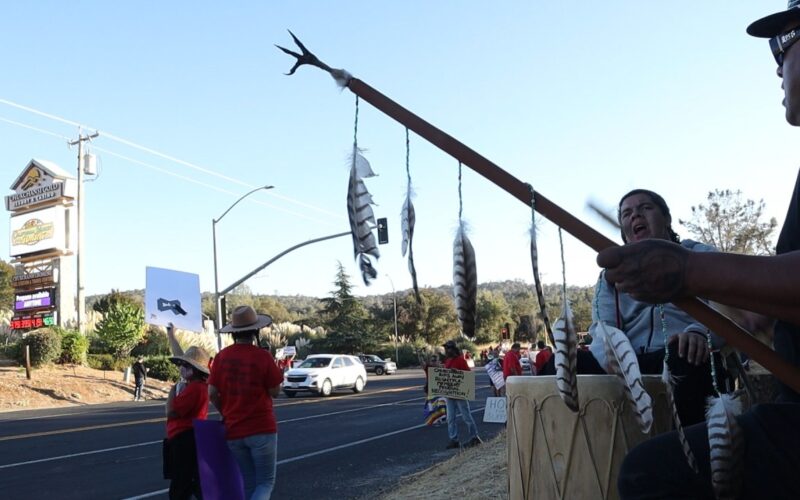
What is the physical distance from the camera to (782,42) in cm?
155

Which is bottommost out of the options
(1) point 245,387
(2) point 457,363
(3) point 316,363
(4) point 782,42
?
(3) point 316,363

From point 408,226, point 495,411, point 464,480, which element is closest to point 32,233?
point 495,411

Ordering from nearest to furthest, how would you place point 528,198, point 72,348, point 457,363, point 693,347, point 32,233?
1. point 528,198
2. point 693,347
3. point 457,363
4. point 72,348
5. point 32,233

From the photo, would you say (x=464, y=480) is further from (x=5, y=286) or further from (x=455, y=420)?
(x=5, y=286)

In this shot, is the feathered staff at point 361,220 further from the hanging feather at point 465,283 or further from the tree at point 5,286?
the tree at point 5,286

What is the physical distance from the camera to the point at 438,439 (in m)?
12.6

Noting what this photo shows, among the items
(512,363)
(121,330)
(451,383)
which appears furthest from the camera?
(121,330)

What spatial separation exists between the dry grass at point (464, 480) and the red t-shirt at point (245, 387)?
1.84 meters

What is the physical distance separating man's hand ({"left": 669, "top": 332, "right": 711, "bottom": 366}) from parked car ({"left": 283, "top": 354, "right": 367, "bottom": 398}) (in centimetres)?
2343

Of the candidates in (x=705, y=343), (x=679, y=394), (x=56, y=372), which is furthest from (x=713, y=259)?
(x=56, y=372)

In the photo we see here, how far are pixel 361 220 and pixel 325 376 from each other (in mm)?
24237

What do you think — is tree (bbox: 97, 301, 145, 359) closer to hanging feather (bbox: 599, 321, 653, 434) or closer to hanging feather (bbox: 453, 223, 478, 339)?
hanging feather (bbox: 453, 223, 478, 339)

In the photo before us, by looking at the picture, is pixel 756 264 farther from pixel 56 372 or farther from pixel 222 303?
pixel 56 372

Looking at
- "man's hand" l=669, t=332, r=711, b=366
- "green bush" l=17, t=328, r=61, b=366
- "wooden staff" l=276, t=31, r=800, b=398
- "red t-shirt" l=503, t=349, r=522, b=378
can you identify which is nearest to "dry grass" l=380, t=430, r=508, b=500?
"man's hand" l=669, t=332, r=711, b=366
